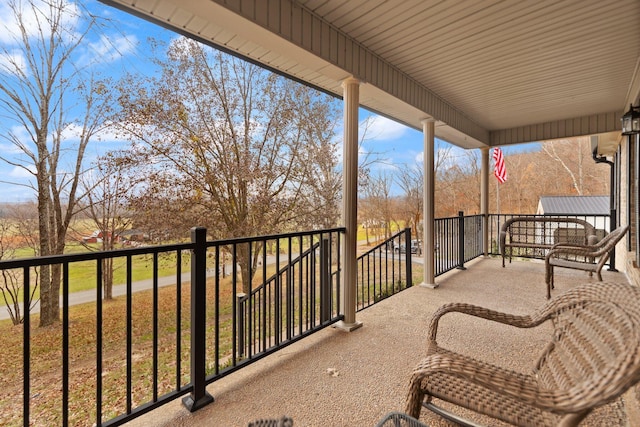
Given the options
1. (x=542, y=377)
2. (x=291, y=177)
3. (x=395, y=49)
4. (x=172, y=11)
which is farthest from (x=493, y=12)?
(x=291, y=177)

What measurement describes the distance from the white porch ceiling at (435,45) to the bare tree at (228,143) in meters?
2.91

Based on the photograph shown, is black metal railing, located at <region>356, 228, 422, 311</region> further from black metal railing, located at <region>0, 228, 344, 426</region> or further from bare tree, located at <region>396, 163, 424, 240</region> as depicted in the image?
bare tree, located at <region>396, 163, 424, 240</region>

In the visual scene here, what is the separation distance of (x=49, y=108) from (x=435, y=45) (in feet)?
15.1

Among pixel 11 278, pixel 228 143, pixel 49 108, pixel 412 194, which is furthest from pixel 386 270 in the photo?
pixel 412 194

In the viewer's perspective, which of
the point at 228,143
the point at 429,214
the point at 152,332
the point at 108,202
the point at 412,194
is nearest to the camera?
the point at 152,332

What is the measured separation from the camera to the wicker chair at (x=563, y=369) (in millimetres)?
811

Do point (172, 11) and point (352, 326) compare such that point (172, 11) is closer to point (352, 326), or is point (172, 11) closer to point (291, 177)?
point (352, 326)

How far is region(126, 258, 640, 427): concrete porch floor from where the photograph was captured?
5.26 ft

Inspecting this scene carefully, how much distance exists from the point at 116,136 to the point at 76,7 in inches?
Result: 66.1

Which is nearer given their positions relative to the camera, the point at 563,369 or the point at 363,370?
the point at 563,369

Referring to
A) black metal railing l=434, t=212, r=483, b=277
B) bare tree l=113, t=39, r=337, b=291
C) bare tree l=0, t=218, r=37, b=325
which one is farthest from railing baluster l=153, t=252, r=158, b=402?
black metal railing l=434, t=212, r=483, b=277

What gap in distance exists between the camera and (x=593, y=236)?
167 inches

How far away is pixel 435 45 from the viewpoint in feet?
8.73

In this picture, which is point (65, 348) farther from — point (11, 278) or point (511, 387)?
point (11, 278)
